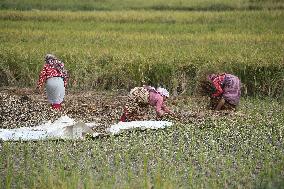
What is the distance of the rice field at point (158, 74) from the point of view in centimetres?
451

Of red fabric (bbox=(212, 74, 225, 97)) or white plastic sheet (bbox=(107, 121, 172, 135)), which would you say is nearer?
white plastic sheet (bbox=(107, 121, 172, 135))

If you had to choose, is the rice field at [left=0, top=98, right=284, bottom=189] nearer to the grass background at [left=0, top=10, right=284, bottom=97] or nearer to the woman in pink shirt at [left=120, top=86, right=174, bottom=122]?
the woman in pink shirt at [left=120, top=86, right=174, bottom=122]

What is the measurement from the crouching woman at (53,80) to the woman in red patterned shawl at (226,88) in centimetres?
156

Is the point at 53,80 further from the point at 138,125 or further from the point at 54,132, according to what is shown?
the point at 138,125

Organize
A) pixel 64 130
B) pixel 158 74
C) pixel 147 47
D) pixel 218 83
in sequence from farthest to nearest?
pixel 147 47, pixel 158 74, pixel 218 83, pixel 64 130

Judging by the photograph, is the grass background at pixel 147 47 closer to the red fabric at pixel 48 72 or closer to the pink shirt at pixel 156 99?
the red fabric at pixel 48 72

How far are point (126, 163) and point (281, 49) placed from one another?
498cm

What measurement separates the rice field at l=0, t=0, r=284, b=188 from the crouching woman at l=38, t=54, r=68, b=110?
135 centimetres

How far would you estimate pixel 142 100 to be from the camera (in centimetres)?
611

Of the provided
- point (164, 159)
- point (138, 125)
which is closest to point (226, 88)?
point (138, 125)

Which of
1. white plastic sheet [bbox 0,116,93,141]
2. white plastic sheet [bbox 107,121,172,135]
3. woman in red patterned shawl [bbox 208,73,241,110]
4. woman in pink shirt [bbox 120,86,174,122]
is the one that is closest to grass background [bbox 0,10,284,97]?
woman in red patterned shawl [bbox 208,73,241,110]

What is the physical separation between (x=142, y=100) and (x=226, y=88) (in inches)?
39.2

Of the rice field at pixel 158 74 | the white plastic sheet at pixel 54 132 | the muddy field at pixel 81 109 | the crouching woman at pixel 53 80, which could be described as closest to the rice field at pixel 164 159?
the rice field at pixel 158 74

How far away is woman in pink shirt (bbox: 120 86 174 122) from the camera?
6109 millimetres
